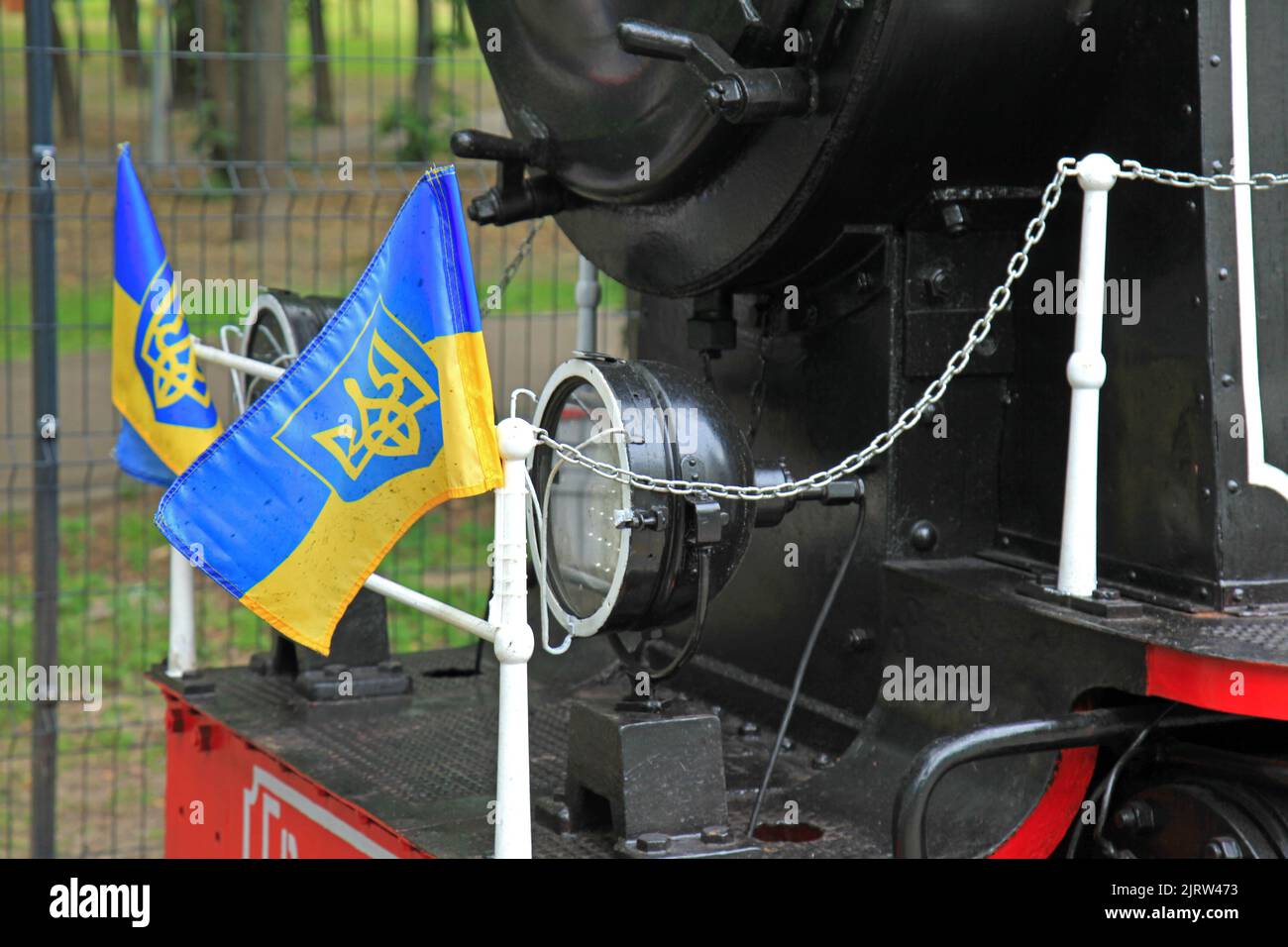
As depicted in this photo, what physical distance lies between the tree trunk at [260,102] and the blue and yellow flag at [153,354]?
1292mm

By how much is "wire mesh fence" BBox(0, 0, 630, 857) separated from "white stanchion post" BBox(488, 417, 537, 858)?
0.46m

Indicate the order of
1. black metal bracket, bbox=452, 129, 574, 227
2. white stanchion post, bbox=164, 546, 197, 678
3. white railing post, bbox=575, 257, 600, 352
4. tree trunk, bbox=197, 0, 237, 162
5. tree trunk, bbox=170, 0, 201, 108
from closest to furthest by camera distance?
black metal bracket, bbox=452, 129, 574, 227, white stanchion post, bbox=164, 546, 197, 678, white railing post, bbox=575, 257, 600, 352, tree trunk, bbox=170, 0, 201, 108, tree trunk, bbox=197, 0, 237, 162

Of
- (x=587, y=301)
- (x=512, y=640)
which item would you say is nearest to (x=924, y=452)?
(x=512, y=640)

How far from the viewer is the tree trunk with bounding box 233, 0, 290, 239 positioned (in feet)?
19.0

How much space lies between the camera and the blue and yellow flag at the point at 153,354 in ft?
12.5

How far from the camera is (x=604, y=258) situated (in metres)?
3.74

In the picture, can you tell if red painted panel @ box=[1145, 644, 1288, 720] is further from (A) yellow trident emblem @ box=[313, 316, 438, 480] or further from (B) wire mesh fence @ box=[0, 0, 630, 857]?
(B) wire mesh fence @ box=[0, 0, 630, 857]

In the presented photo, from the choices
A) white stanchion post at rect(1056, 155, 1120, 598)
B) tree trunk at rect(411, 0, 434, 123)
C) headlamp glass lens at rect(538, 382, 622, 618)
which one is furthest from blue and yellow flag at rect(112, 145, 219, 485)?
white stanchion post at rect(1056, 155, 1120, 598)

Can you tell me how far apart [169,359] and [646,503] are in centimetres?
153

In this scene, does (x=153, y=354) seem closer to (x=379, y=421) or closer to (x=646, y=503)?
(x=379, y=421)

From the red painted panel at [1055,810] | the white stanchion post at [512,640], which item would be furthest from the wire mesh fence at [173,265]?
the red painted panel at [1055,810]

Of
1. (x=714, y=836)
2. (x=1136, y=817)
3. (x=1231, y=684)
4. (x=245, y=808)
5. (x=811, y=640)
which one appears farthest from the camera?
(x=245, y=808)

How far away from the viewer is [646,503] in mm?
2768
